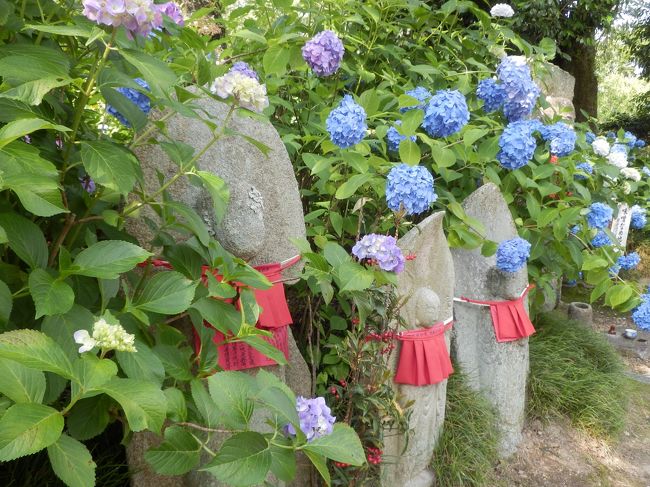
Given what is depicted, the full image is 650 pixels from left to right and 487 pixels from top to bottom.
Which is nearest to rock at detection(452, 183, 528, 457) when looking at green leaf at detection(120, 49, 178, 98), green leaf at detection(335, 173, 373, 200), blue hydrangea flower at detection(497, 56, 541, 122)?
blue hydrangea flower at detection(497, 56, 541, 122)

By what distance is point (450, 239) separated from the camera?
7.96ft

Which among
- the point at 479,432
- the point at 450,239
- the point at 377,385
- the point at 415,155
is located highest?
the point at 415,155

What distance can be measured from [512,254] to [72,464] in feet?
6.15

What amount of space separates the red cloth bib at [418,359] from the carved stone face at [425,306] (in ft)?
0.11

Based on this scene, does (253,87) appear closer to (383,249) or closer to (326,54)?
(383,249)

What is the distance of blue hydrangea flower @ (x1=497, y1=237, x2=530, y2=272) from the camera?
7.68 ft

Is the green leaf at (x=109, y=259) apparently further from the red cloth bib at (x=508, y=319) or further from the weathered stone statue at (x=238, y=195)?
the red cloth bib at (x=508, y=319)

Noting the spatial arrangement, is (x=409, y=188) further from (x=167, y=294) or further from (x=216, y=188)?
(x=167, y=294)

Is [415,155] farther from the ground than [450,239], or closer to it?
farther from the ground

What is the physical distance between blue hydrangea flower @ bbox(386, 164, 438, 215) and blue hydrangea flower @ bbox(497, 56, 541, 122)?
0.94 meters

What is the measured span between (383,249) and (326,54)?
2.46 feet

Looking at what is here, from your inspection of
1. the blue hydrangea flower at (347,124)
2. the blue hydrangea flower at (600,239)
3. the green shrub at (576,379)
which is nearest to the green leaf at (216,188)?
the blue hydrangea flower at (347,124)

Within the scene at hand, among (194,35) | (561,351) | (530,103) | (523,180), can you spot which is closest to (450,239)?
(523,180)

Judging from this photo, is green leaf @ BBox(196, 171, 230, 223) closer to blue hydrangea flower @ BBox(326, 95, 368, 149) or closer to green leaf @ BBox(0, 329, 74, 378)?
green leaf @ BBox(0, 329, 74, 378)
